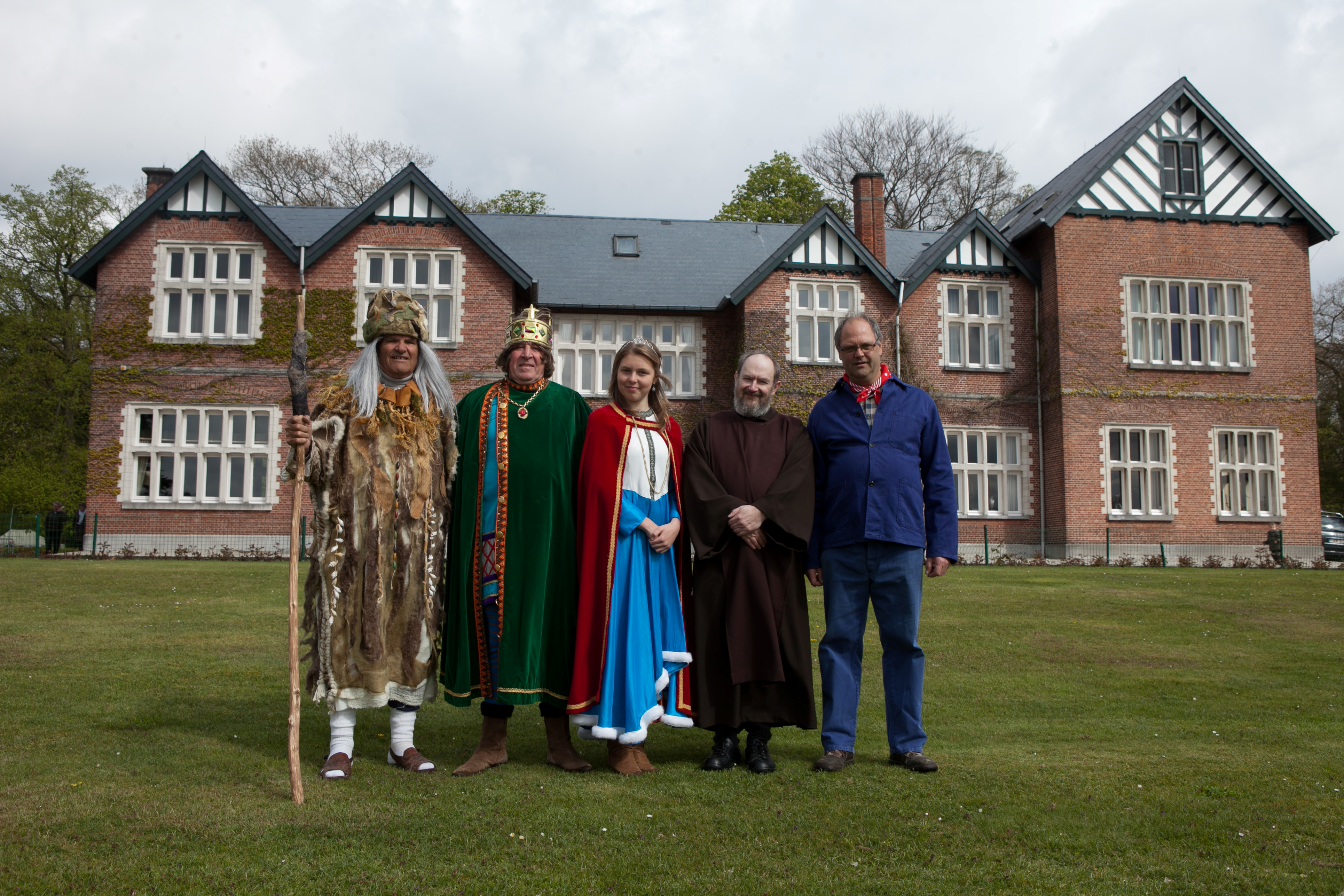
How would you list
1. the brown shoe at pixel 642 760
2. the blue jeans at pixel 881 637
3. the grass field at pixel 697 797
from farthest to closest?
the blue jeans at pixel 881 637 → the brown shoe at pixel 642 760 → the grass field at pixel 697 797

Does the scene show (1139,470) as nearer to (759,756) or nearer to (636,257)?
(636,257)

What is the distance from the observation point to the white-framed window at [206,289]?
1977 cm

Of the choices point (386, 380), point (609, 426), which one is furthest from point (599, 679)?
point (386, 380)

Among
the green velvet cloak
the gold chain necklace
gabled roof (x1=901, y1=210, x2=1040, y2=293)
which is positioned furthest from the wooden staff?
gabled roof (x1=901, y1=210, x2=1040, y2=293)

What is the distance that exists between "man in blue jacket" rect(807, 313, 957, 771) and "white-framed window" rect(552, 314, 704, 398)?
16.2m

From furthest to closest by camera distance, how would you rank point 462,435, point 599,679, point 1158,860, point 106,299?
point 106,299 → point 462,435 → point 599,679 → point 1158,860

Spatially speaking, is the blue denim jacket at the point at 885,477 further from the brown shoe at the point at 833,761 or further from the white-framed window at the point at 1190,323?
the white-framed window at the point at 1190,323

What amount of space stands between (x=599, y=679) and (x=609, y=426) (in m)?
1.21

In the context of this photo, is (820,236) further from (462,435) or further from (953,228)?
(462,435)

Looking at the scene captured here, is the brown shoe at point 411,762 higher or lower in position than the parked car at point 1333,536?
lower

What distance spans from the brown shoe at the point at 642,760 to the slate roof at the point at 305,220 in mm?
18447

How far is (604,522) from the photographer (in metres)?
4.68

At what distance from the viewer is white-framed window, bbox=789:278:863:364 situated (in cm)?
2123

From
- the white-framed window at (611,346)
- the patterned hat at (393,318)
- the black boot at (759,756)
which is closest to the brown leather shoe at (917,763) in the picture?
the black boot at (759,756)
